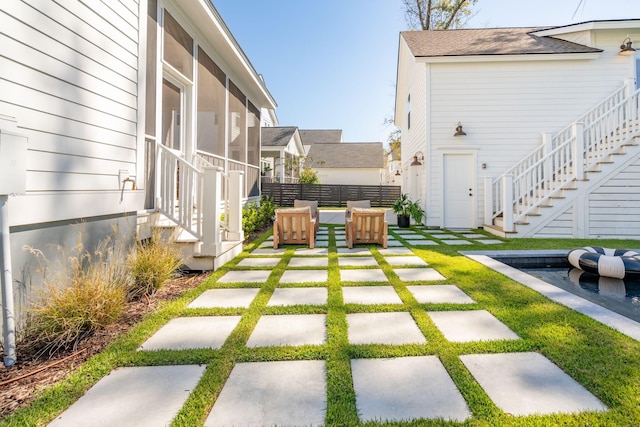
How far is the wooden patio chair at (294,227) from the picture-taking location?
5.55 meters

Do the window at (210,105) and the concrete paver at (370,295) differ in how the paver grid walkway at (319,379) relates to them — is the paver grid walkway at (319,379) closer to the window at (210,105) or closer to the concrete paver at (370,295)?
the concrete paver at (370,295)

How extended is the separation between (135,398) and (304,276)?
92.0 inches

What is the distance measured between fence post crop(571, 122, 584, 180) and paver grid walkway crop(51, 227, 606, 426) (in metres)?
5.87

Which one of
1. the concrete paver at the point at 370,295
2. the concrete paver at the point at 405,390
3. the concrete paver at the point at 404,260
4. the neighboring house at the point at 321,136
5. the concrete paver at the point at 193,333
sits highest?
the neighboring house at the point at 321,136

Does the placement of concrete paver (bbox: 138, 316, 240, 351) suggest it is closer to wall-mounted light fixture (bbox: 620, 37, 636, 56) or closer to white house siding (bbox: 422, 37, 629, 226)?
white house siding (bbox: 422, 37, 629, 226)

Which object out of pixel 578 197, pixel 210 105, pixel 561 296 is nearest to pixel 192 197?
pixel 210 105

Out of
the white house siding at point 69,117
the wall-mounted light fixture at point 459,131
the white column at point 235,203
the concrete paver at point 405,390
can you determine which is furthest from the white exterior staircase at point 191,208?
the wall-mounted light fixture at point 459,131

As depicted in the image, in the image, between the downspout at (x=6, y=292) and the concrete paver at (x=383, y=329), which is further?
the concrete paver at (x=383, y=329)

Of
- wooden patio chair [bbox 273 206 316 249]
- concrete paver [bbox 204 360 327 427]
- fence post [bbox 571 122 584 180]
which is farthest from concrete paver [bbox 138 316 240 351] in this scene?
fence post [bbox 571 122 584 180]

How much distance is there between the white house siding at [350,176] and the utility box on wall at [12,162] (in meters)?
24.3

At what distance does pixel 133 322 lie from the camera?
2434 millimetres

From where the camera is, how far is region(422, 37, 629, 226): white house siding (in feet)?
26.5

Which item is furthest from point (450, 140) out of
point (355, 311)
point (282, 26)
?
point (282, 26)

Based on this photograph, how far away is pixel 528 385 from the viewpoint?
161 cm
